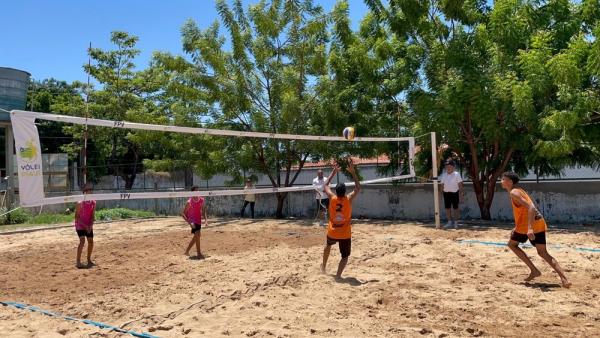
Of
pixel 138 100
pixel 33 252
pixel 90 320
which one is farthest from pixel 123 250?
pixel 138 100

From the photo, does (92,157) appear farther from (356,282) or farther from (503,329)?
(503,329)

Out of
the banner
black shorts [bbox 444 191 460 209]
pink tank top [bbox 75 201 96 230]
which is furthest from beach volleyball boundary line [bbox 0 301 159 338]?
black shorts [bbox 444 191 460 209]

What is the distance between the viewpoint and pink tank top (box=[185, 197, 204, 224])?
373 inches

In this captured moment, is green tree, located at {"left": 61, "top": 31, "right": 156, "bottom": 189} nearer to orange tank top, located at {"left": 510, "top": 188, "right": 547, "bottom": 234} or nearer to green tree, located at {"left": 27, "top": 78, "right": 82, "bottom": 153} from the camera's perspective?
green tree, located at {"left": 27, "top": 78, "right": 82, "bottom": 153}

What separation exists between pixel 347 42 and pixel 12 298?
13.0 metres

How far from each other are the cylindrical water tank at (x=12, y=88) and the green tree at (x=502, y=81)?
39.6 feet

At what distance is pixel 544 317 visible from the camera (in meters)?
5.46

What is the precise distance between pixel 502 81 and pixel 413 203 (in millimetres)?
5030

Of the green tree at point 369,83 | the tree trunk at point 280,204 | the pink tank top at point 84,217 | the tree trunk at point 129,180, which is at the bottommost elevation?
the tree trunk at point 280,204

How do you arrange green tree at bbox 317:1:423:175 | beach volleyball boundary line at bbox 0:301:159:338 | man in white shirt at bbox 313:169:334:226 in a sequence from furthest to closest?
green tree at bbox 317:1:423:175
man in white shirt at bbox 313:169:334:226
beach volleyball boundary line at bbox 0:301:159:338

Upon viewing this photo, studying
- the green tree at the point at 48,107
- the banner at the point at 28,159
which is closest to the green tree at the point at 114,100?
the green tree at the point at 48,107

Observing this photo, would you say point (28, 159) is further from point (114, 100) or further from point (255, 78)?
point (114, 100)

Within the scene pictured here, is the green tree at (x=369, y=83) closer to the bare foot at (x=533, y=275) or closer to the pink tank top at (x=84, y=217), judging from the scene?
the bare foot at (x=533, y=275)

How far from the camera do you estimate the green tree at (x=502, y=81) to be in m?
12.0
